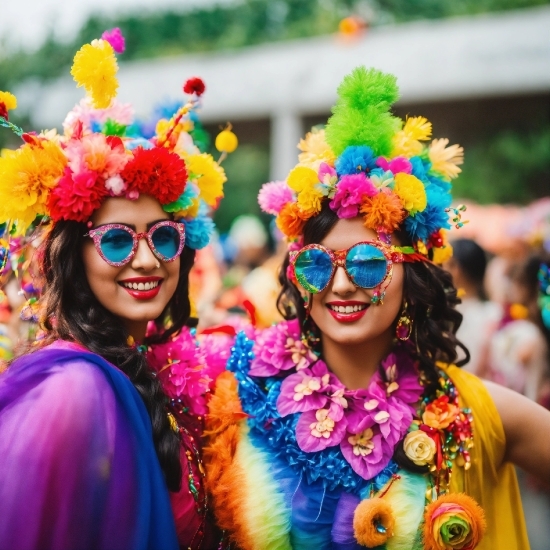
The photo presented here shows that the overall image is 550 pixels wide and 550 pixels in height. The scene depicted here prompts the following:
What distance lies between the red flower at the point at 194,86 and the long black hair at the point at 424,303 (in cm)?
62

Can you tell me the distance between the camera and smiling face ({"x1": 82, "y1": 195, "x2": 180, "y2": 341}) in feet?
7.69

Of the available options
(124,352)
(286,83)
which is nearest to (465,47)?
(286,83)

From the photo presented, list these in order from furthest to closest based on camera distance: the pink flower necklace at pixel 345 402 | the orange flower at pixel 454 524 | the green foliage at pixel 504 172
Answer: the green foliage at pixel 504 172 < the pink flower necklace at pixel 345 402 < the orange flower at pixel 454 524

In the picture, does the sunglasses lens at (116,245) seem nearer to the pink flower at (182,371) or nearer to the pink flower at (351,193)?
the pink flower at (182,371)

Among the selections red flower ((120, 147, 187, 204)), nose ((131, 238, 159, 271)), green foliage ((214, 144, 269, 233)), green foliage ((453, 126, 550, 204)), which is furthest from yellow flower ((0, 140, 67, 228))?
green foliage ((214, 144, 269, 233))

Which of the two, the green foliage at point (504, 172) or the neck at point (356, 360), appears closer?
the neck at point (356, 360)

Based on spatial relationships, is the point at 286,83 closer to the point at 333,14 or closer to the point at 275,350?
the point at 275,350

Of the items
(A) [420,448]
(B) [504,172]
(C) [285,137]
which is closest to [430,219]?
(A) [420,448]

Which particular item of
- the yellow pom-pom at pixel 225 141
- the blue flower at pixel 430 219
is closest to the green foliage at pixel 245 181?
the yellow pom-pom at pixel 225 141

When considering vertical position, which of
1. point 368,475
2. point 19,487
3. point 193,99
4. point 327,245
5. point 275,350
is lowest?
point 368,475

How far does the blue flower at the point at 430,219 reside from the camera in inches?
97.0

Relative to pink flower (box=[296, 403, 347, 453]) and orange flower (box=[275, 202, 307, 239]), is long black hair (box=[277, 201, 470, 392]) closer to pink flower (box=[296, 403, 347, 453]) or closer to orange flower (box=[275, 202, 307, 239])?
orange flower (box=[275, 202, 307, 239])

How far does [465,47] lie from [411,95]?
1.03 metres

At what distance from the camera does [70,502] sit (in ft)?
6.26
